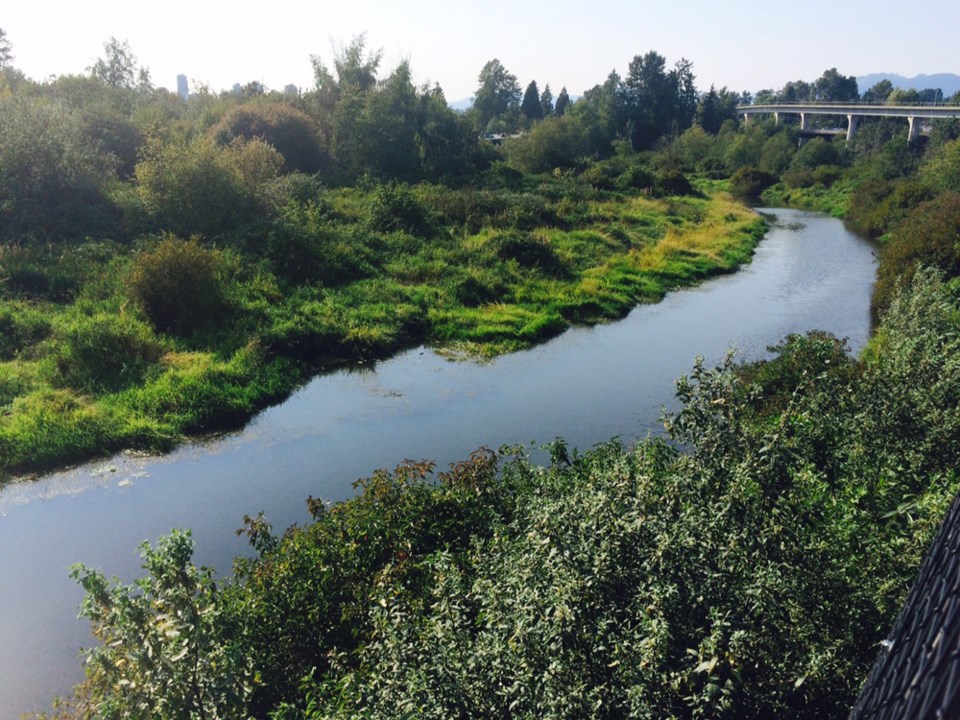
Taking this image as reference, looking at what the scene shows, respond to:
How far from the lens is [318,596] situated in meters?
8.55

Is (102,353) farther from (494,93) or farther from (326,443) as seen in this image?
(494,93)

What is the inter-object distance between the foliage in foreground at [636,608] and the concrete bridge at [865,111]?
8463 centimetres

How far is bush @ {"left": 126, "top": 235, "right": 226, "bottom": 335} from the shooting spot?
21.2m

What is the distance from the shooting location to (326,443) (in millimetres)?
16281

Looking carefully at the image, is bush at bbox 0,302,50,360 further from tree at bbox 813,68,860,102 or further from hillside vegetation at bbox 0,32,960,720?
tree at bbox 813,68,860,102

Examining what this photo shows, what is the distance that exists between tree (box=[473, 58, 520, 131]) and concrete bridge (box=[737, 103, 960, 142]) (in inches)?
1700

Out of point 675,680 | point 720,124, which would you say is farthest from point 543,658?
point 720,124

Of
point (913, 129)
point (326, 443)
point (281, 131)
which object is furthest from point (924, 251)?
point (913, 129)

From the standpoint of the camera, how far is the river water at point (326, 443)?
11131mm

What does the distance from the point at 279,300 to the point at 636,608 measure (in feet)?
69.6

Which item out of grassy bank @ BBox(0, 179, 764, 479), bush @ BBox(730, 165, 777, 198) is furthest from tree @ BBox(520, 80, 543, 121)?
grassy bank @ BBox(0, 179, 764, 479)

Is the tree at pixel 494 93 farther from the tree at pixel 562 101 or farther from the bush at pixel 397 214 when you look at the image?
the bush at pixel 397 214

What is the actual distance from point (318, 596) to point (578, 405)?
36.3ft

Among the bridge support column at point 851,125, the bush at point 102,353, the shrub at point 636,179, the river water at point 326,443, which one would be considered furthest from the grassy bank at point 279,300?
the bridge support column at point 851,125
